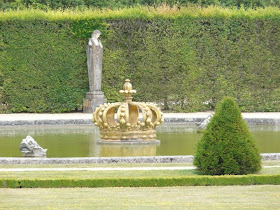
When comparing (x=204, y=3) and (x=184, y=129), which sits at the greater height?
(x=204, y=3)

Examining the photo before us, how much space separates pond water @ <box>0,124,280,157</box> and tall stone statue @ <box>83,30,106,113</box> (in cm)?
519

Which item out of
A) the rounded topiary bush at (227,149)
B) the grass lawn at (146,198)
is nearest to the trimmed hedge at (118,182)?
the grass lawn at (146,198)

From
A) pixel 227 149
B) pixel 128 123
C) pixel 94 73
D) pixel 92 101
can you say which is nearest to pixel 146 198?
pixel 227 149

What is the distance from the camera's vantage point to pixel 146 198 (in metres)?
9.25

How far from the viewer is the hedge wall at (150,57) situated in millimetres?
27281

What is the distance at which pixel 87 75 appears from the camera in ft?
90.2

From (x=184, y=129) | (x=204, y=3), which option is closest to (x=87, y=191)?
(x=184, y=129)

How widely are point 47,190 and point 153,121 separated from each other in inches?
307

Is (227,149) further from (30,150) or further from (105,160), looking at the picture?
(30,150)

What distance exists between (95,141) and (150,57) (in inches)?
417

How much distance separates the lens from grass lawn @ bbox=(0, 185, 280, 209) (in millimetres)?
8664

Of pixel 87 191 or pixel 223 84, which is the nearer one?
pixel 87 191

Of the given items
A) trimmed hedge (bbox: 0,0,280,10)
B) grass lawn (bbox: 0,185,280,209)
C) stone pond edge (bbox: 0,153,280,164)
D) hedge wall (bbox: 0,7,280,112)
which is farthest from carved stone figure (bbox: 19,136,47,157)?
trimmed hedge (bbox: 0,0,280,10)

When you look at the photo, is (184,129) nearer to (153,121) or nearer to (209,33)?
(153,121)
